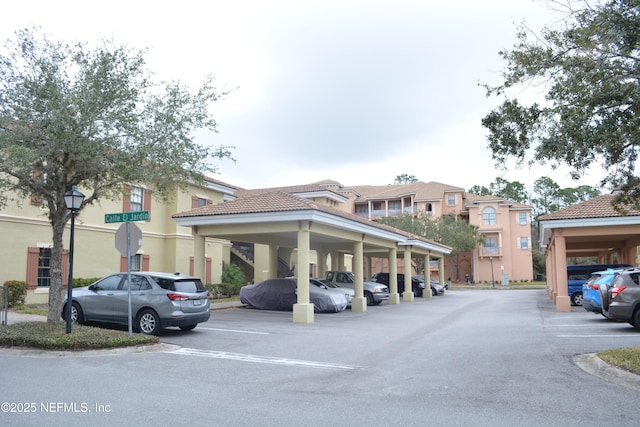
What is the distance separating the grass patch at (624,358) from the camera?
8.93 metres

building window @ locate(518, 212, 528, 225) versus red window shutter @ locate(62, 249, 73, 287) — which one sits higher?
building window @ locate(518, 212, 528, 225)

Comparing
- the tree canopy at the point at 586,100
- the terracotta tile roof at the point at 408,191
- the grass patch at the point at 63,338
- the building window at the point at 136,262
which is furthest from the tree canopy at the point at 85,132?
the terracotta tile roof at the point at 408,191

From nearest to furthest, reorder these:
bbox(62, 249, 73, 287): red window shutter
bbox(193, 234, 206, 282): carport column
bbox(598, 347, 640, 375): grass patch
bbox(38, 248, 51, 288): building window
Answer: bbox(598, 347, 640, 375): grass patch → bbox(193, 234, 206, 282): carport column → bbox(38, 248, 51, 288): building window → bbox(62, 249, 73, 287): red window shutter

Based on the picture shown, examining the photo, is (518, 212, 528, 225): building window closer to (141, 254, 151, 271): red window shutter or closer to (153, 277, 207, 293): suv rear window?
(141, 254, 151, 271): red window shutter

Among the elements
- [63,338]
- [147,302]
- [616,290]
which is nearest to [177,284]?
[147,302]

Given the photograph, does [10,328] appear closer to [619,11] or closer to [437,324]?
[437,324]

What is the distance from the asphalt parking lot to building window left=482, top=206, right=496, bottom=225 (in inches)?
1942

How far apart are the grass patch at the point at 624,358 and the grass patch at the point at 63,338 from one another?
9259 millimetres

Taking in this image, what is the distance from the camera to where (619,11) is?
8.56m

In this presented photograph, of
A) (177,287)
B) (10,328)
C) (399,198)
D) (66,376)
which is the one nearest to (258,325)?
(177,287)

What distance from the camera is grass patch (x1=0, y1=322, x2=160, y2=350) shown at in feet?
36.1

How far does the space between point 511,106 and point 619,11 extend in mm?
2590

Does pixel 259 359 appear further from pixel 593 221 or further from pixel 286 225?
pixel 593 221

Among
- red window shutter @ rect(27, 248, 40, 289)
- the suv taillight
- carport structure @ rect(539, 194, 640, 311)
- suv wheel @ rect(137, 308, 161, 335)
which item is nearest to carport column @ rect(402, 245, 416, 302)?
carport structure @ rect(539, 194, 640, 311)
